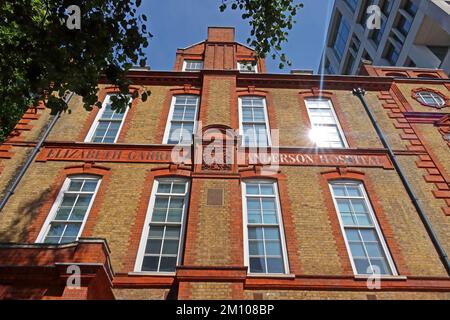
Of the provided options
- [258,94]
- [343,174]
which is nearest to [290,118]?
[258,94]

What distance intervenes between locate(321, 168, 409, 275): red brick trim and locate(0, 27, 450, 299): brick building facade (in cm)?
4

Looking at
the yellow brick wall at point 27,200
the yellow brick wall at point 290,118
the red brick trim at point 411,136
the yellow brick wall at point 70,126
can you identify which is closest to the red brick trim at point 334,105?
the yellow brick wall at point 290,118

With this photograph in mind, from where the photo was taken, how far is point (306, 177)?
34.1 feet

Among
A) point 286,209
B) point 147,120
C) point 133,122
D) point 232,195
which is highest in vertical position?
point 147,120

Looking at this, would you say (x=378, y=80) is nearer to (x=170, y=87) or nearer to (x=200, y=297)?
(x=170, y=87)

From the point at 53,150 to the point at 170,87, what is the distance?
224 inches

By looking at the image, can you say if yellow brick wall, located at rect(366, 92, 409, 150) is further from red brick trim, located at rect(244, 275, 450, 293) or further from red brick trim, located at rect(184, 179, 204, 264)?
red brick trim, located at rect(184, 179, 204, 264)

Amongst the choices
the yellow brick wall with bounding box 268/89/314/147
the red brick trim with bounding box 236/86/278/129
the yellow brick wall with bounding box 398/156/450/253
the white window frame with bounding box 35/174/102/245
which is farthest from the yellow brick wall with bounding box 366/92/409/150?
the white window frame with bounding box 35/174/102/245

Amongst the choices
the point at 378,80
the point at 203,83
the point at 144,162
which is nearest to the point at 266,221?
the point at 144,162

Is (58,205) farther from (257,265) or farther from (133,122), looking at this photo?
(257,265)

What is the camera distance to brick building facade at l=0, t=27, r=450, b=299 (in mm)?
7559

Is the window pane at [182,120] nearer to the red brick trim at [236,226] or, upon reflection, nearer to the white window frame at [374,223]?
the red brick trim at [236,226]

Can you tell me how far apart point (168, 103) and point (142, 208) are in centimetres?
566

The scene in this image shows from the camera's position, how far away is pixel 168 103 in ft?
44.2
